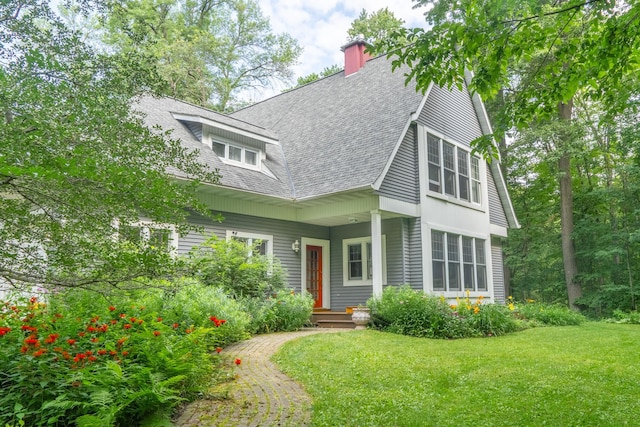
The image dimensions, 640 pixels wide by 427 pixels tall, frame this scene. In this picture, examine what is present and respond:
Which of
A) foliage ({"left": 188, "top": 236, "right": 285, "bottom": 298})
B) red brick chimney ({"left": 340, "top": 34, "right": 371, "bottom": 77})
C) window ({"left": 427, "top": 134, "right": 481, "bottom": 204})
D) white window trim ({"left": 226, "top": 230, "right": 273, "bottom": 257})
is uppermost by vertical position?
red brick chimney ({"left": 340, "top": 34, "right": 371, "bottom": 77})

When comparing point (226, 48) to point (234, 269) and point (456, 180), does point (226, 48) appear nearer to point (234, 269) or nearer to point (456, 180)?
point (456, 180)

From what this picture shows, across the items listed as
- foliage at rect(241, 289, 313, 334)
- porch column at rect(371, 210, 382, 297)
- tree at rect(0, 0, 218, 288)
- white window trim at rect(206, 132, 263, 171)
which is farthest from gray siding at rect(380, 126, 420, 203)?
tree at rect(0, 0, 218, 288)

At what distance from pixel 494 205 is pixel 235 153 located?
9144 mm

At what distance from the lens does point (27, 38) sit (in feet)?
12.9

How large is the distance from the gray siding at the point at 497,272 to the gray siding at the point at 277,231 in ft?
20.9

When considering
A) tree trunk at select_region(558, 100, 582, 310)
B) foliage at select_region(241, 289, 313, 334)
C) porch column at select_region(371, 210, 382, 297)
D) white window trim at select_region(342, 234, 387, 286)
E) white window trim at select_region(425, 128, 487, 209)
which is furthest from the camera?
tree trunk at select_region(558, 100, 582, 310)

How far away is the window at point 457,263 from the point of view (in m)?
12.7

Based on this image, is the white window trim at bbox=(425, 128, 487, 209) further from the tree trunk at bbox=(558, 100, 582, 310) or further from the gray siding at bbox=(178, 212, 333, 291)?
the tree trunk at bbox=(558, 100, 582, 310)

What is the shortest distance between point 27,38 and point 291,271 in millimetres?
9386

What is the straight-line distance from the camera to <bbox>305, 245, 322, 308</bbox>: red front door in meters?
13.4

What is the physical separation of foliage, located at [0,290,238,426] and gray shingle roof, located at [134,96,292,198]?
20.1 feet

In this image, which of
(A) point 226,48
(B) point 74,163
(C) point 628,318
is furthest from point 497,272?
(A) point 226,48

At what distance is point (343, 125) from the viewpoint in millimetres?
13672

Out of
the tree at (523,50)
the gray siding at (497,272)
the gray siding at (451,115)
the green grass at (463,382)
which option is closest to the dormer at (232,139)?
the gray siding at (451,115)
